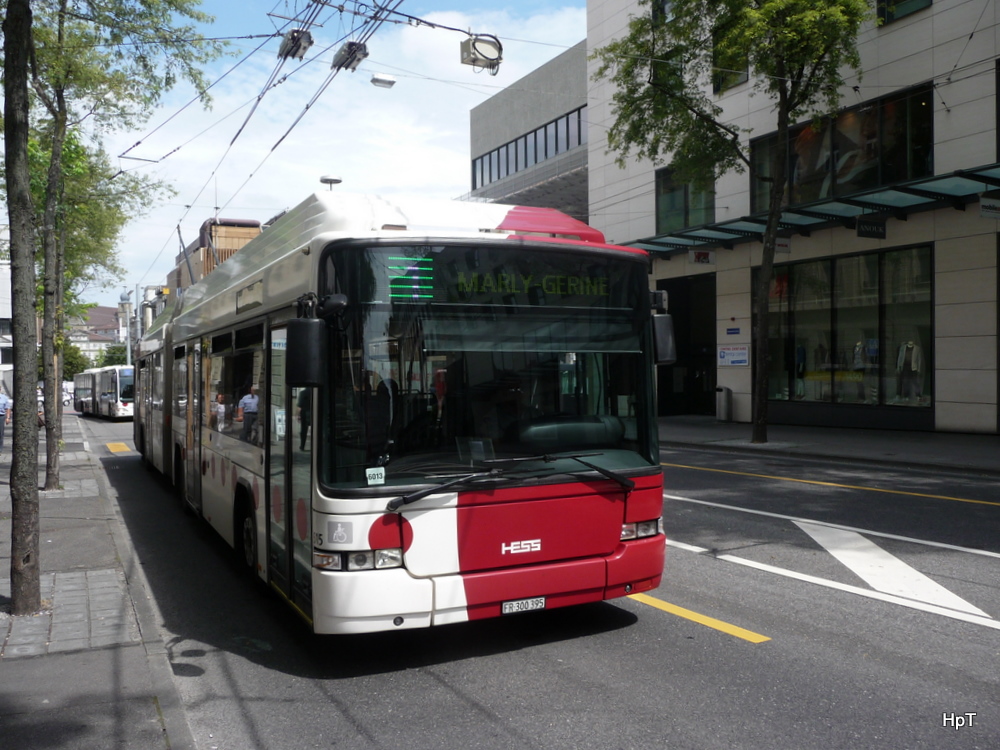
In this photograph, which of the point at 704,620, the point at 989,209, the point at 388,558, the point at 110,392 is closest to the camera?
the point at 388,558

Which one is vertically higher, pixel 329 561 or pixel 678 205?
pixel 678 205

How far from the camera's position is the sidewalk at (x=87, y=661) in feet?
13.9

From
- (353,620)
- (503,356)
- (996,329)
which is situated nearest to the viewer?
(353,620)

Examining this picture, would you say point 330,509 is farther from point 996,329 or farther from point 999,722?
Result: point 996,329

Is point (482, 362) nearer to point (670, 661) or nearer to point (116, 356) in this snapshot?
point (670, 661)

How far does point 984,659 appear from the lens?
5.14 m

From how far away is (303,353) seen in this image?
15.9ft

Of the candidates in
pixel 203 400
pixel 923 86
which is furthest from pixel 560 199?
pixel 203 400

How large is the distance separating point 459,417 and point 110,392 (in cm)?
4386

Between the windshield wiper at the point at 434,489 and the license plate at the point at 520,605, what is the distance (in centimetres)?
76

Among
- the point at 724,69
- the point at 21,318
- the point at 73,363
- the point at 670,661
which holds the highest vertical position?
the point at 724,69

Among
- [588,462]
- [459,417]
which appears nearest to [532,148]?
[588,462]

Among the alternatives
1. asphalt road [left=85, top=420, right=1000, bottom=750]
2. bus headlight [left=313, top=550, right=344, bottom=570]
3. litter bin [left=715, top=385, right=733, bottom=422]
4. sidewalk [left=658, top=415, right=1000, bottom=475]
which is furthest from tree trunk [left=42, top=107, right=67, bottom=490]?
litter bin [left=715, top=385, right=733, bottom=422]

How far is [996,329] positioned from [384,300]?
60.3 feet
